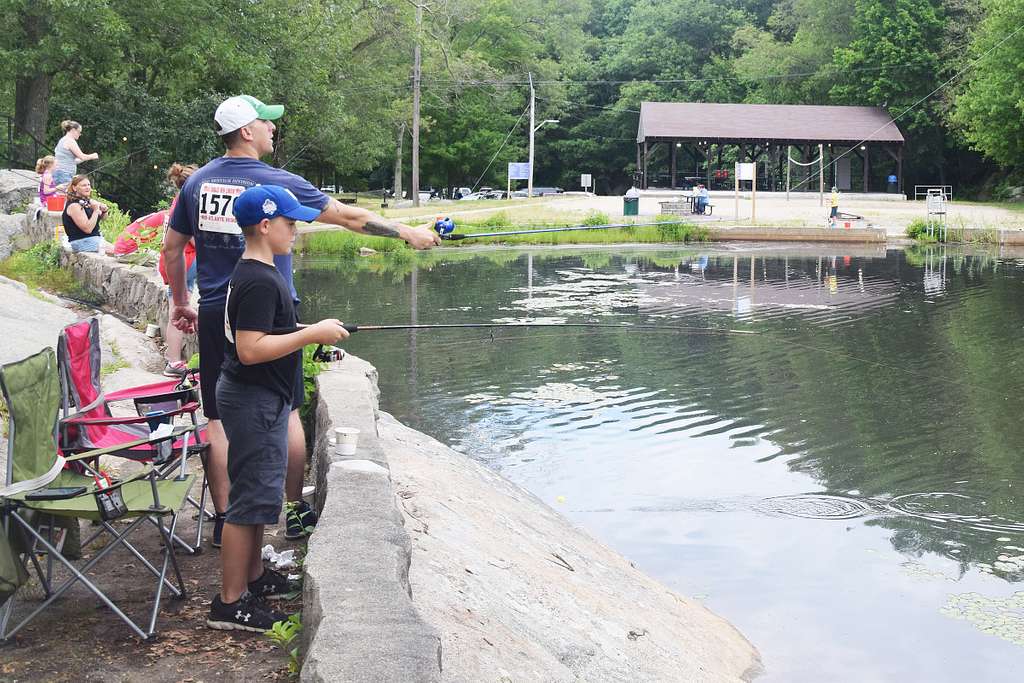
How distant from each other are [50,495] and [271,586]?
0.80 m

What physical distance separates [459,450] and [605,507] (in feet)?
5.62

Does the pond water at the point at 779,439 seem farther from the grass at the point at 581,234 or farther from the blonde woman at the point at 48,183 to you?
the grass at the point at 581,234

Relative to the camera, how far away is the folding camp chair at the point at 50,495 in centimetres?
411

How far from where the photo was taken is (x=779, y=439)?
9.93 m

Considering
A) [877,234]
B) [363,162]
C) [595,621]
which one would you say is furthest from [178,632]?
[363,162]

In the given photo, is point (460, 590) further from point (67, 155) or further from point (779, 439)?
point (67, 155)

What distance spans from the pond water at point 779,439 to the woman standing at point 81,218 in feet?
10.5

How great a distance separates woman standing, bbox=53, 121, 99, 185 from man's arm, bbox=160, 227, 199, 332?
35.5ft

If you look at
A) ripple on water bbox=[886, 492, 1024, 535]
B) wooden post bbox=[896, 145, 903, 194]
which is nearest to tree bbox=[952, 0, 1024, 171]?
wooden post bbox=[896, 145, 903, 194]

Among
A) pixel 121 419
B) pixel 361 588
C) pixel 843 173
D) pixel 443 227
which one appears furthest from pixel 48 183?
pixel 843 173

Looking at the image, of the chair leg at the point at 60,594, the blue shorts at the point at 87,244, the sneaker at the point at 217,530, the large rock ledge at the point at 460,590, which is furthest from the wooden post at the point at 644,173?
the chair leg at the point at 60,594

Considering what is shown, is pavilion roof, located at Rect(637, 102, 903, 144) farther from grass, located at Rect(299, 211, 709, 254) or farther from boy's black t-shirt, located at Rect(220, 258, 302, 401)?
boy's black t-shirt, located at Rect(220, 258, 302, 401)

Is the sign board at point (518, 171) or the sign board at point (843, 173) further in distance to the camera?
the sign board at point (843, 173)

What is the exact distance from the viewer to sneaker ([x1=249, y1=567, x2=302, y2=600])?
4238 mm
